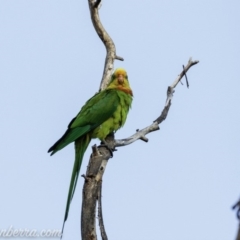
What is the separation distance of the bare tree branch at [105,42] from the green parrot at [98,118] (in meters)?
0.15

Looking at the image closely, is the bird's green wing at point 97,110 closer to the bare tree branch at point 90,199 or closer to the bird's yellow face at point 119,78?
the bird's yellow face at point 119,78

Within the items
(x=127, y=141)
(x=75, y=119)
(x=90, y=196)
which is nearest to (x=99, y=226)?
(x=90, y=196)

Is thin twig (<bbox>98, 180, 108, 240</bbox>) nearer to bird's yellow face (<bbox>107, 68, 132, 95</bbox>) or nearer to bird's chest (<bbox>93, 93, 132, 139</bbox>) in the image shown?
bird's chest (<bbox>93, 93, 132, 139</bbox>)

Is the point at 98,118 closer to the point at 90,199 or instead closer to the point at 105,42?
the point at 105,42

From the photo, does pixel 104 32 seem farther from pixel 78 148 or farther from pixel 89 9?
pixel 78 148

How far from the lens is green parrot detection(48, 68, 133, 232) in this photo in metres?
5.22

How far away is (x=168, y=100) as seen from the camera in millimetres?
5145

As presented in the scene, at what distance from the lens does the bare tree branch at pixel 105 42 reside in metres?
5.89

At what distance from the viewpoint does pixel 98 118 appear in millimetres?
5422

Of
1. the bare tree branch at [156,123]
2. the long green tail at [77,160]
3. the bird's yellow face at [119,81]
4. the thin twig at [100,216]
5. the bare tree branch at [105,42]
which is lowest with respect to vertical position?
the thin twig at [100,216]

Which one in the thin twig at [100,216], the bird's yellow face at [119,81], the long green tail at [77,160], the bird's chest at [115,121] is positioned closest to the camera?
the thin twig at [100,216]

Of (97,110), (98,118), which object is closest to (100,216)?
(98,118)

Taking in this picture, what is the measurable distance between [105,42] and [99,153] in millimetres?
2079

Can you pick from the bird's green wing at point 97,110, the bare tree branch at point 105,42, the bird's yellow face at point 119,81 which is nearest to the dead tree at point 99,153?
the bare tree branch at point 105,42
